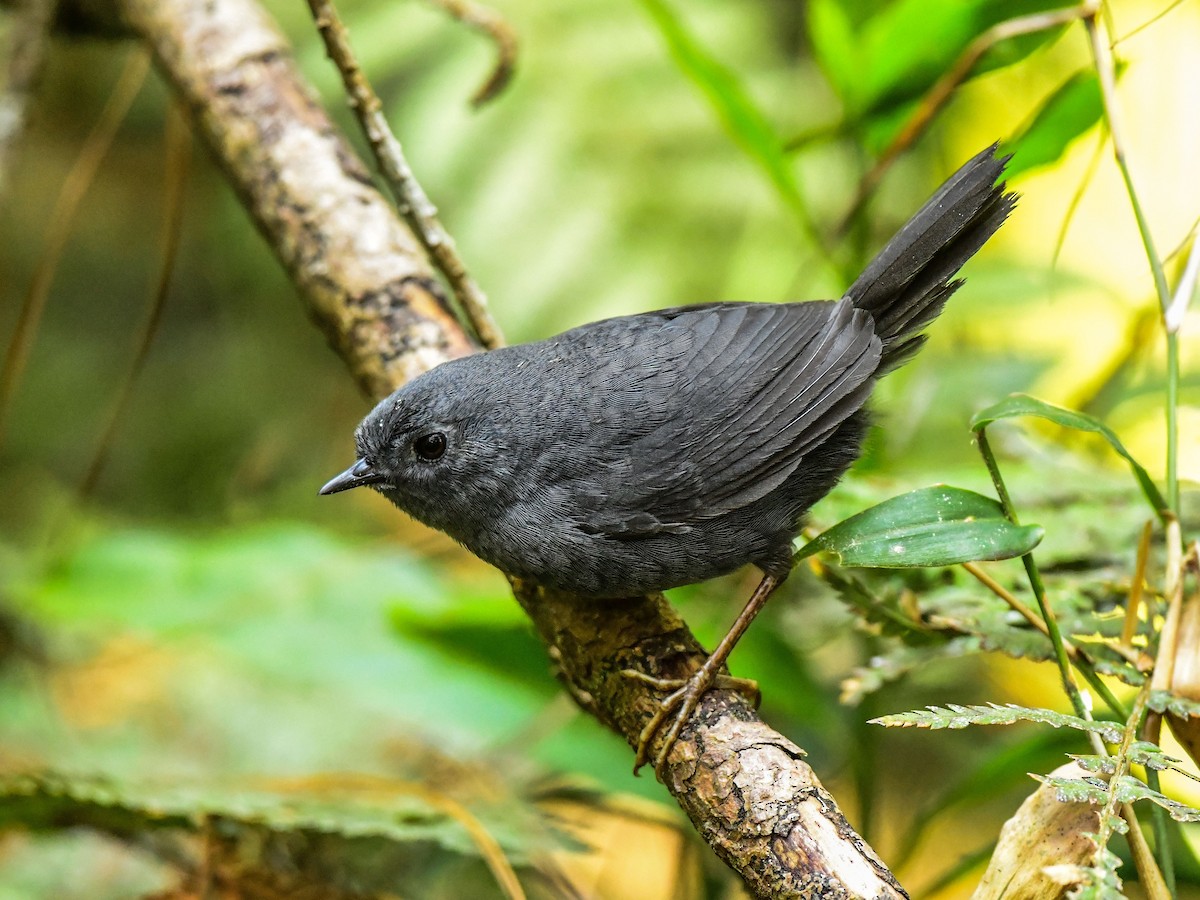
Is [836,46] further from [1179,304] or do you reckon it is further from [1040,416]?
[1040,416]

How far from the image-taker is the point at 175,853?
2.42 m

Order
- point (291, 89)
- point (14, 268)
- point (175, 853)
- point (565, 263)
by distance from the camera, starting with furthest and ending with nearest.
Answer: point (14, 268), point (565, 263), point (291, 89), point (175, 853)

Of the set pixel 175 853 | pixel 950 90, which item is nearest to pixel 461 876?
pixel 175 853

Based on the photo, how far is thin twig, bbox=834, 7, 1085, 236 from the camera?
2.38 metres

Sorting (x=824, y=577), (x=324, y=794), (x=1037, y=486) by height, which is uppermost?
(x=1037, y=486)

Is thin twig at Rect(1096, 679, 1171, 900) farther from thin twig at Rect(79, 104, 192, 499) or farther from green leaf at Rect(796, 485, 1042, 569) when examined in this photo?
thin twig at Rect(79, 104, 192, 499)

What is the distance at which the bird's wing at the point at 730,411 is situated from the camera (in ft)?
7.05

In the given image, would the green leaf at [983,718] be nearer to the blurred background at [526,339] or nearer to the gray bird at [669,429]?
the gray bird at [669,429]

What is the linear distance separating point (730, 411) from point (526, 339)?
2286mm

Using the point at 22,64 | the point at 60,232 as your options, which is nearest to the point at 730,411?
the point at 60,232

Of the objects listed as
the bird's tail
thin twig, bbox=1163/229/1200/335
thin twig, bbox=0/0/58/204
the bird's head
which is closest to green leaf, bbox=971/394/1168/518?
thin twig, bbox=1163/229/1200/335

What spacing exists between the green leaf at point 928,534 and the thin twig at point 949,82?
1.12 m

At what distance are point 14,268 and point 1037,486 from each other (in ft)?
18.6

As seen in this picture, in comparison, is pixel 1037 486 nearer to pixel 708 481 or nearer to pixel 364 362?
pixel 708 481
